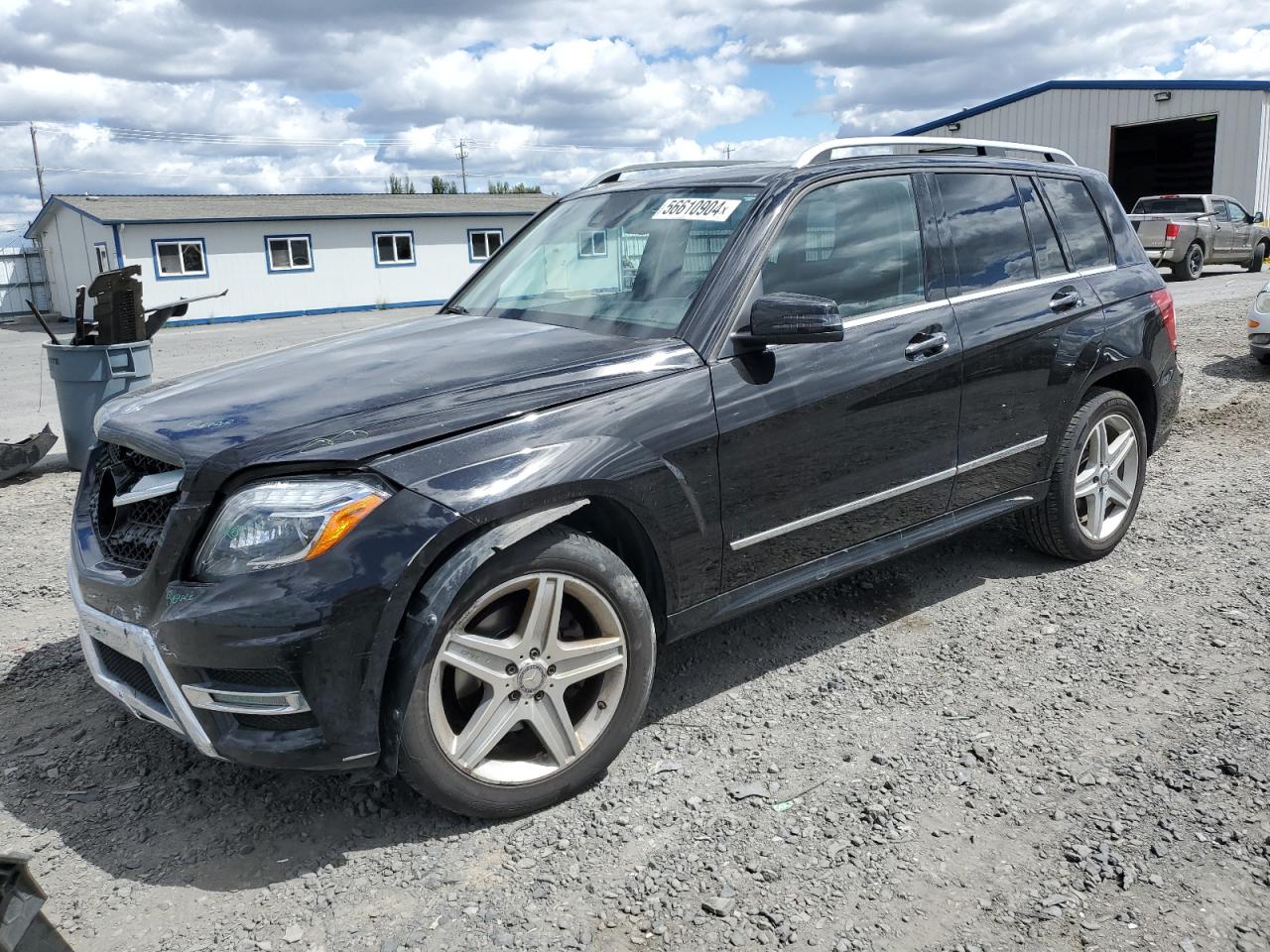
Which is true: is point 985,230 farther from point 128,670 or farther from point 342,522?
point 128,670

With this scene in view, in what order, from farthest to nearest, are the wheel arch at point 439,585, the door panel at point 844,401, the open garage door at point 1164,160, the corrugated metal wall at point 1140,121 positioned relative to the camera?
1. the open garage door at point 1164,160
2. the corrugated metal wall at point 1140,121
3. the door panel at point 844,401
4. the wheel arch at point 439,585

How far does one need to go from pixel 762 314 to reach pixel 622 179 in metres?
1.57

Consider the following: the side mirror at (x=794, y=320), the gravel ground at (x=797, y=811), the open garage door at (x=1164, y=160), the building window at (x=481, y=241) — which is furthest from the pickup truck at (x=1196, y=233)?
the building window at (x=481, y=241)

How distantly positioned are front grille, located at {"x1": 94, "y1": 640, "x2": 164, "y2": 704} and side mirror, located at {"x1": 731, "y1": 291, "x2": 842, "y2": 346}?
2.11m

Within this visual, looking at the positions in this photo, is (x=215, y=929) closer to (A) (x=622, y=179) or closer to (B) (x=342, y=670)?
(B) (x=342, y=670)

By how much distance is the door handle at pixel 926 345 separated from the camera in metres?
3.95

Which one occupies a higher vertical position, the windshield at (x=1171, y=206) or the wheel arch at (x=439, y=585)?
the windshield at (x=1171, y=206)

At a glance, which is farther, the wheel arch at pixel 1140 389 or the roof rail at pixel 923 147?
the wheel arch at pixel 1140 389

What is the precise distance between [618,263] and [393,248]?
33.1 metres

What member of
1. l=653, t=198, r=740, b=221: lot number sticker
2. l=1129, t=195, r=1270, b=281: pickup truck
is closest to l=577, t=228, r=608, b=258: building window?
l=653, t=198, r=740, b=221: lot number sticker

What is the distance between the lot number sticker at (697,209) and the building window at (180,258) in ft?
101

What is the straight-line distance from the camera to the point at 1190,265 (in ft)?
73.4

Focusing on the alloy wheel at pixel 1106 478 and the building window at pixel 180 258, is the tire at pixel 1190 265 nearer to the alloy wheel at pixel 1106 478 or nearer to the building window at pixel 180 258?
the alloy wheel at pixel 1106 478

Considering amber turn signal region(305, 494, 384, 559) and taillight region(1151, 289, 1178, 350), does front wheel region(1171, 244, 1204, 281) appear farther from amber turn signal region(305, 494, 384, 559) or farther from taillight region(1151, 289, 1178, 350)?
amber turn signal region(305, 494, 384, 559)
